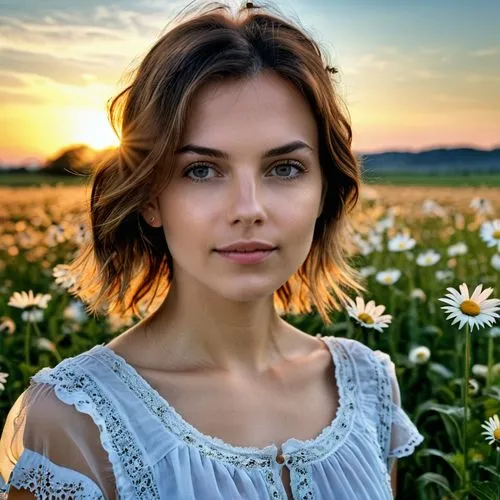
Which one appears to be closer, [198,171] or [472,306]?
[198,171]

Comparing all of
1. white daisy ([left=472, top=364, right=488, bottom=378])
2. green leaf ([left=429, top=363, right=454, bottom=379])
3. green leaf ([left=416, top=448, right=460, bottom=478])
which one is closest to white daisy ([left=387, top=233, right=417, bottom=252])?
green leaf ([left=429, top=363, right=454, bottom=379])

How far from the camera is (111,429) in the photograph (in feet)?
6.50

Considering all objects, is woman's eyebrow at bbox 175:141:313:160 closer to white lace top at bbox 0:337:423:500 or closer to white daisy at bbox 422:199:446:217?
white lace top at bbox 0:337:423:500

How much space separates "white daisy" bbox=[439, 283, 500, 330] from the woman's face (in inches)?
18.9

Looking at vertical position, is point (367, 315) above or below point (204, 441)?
above

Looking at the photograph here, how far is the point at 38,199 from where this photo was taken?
8.10 meters

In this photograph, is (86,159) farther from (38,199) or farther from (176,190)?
(38,199)

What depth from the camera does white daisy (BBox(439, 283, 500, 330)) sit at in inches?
91.6

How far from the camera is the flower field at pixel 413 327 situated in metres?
2.75

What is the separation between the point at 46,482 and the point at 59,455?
6cm

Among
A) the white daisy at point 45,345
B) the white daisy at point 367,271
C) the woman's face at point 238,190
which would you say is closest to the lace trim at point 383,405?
the woman's face at point 238,190

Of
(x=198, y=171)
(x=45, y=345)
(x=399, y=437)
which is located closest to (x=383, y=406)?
(x=399, y=437)

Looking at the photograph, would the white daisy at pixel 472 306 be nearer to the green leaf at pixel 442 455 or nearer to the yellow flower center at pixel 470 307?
the yellow flower center at pixel 470 307

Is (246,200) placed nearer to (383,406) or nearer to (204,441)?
(204,441)
